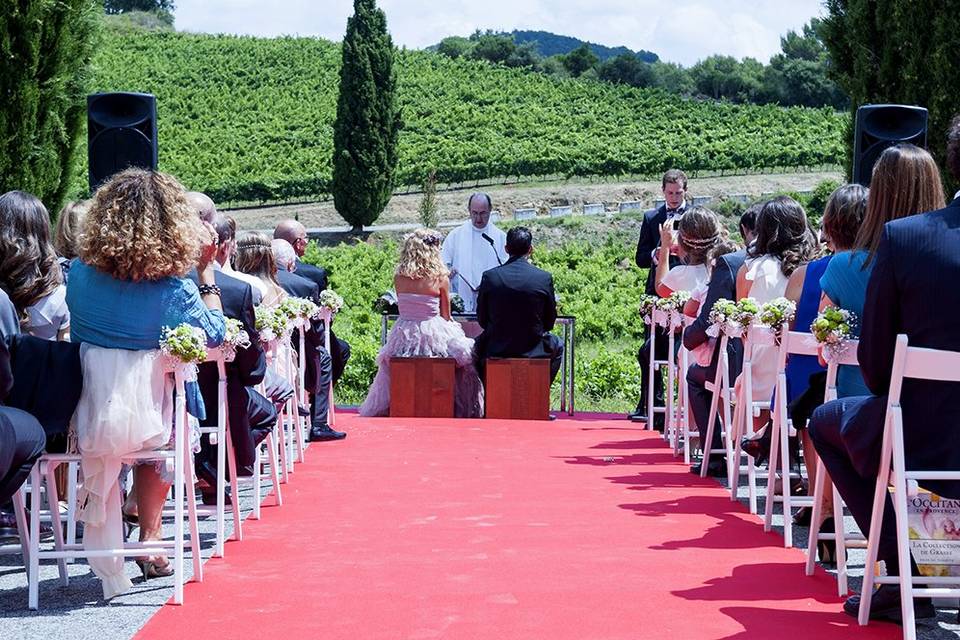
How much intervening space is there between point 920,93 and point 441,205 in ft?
137

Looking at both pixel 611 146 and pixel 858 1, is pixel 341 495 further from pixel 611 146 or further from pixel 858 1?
pixel 611 146

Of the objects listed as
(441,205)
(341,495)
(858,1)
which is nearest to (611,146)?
(441,205)

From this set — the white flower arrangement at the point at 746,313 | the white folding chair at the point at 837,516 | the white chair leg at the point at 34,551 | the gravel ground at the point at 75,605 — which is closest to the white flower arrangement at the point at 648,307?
the white flower arrangement at the point at 746,313

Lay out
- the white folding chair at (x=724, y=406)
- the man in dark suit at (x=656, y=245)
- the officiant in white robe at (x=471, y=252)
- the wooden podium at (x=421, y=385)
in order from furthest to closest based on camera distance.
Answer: the officiant in white robe at (x=471, y=252)
the wooden podium at (x=421, y=385)
the man in dark suit at (x=656, y=245)
the white folding chair at (x=724, y=406)

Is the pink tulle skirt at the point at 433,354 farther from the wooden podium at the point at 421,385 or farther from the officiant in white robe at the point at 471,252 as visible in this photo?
the officiant in white robe at the point at 471,252

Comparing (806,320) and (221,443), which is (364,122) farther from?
(221,443)

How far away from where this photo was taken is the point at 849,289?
531 centimetres

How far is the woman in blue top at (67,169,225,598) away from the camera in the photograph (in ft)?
17.1

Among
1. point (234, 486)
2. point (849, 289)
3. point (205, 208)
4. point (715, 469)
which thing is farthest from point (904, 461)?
point (715, 469)

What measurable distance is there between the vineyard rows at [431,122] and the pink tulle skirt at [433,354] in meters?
42.2

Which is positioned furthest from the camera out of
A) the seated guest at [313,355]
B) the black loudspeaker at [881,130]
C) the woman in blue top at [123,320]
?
the seated guest at [313,355]

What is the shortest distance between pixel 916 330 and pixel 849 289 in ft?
2.82

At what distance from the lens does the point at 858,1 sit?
1188cm

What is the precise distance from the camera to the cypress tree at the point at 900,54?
11008 millimetres
